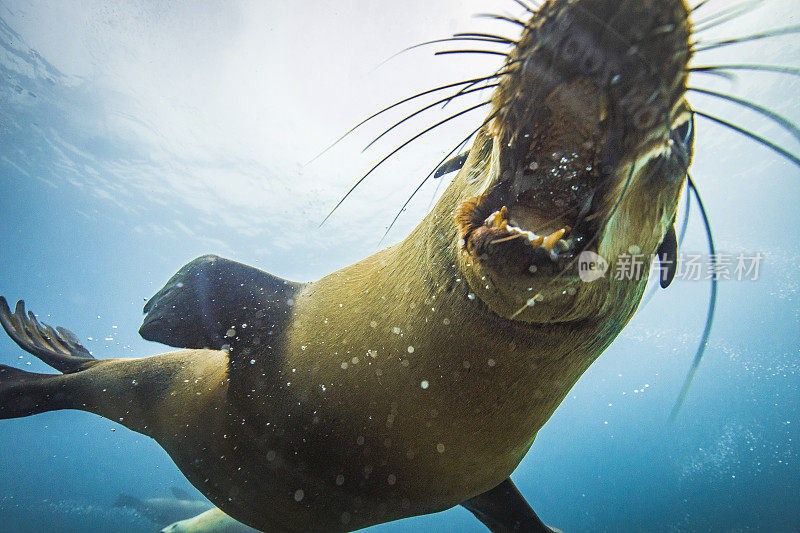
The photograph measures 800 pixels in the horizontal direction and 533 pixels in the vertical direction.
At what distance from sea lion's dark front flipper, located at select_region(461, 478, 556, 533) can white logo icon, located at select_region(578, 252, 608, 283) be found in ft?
7.52

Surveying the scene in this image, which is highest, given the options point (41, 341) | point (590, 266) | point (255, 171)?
point (255, 171)

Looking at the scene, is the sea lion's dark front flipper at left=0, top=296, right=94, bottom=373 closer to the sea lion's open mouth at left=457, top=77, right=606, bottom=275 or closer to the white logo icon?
the sea lion's open mouth at left=457, top=77, right=606, bottom=275

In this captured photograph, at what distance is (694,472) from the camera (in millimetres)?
48875

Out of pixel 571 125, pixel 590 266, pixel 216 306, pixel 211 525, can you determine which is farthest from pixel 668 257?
pixel 211 525

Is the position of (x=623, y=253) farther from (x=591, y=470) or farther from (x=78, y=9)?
(x=591, y=470)

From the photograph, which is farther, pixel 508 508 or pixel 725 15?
pixel 508 508

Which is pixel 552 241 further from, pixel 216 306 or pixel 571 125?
pixel 216 306

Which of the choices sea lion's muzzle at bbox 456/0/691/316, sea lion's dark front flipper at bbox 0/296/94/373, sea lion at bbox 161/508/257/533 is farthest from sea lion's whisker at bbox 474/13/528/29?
sea lion at bbox 161/508/257/533

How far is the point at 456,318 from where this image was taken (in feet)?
3.96

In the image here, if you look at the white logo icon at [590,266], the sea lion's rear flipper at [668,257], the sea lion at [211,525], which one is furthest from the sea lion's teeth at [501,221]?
the sea lion at [211,525]

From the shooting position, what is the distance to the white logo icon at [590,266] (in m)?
0.94

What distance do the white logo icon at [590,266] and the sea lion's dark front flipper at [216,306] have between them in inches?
61.1

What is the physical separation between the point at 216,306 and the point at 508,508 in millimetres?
2563

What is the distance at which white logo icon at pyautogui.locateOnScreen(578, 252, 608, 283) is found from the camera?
94cm
